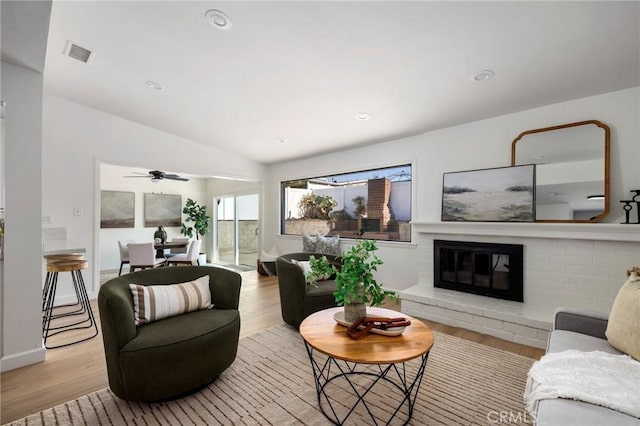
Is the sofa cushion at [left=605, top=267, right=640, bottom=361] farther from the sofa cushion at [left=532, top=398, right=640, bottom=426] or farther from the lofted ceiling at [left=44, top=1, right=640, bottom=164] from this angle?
the lofted ceiling at [left=44, top=1, right=640, bottom=164]

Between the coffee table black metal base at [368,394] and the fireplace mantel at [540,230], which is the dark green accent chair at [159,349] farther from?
the fireplace mantel at [540,230]

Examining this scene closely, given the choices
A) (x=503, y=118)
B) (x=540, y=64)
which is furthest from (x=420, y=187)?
(x=540, y=64)

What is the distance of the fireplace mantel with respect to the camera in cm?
252

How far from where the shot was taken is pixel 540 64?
238cm

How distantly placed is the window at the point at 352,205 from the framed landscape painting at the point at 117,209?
3.83 metres

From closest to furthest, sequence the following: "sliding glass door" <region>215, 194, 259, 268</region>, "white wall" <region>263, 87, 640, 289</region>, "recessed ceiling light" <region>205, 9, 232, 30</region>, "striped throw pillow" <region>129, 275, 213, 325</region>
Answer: "striped throw pillow" <region>129, 275, 213, 325</region>
"recessed ceiling light" <region>205, 9, 232, 30</region>
"white wall" <region>263, 87, 640, 289</region>
"sliding glass door" <region>215, 194, 259, 268</region>

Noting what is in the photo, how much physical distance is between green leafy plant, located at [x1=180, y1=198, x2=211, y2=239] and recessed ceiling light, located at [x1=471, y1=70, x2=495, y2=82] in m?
7.08

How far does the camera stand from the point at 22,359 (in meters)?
2.24

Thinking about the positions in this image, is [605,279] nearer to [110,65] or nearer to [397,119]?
[397,119]

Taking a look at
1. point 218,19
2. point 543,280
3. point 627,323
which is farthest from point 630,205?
point 218,19

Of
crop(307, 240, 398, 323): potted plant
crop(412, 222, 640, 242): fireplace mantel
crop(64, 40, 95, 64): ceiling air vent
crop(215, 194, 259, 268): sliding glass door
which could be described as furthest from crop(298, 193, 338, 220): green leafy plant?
crop(64, 40, 95, 64): ceiling air vent

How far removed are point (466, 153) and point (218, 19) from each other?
312 centimetres

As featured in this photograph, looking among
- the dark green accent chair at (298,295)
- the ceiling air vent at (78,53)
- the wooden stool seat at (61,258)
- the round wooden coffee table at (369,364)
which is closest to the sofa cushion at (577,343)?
the round wooden coffee table at (369,364)

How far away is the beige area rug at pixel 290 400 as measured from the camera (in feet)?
5.46
